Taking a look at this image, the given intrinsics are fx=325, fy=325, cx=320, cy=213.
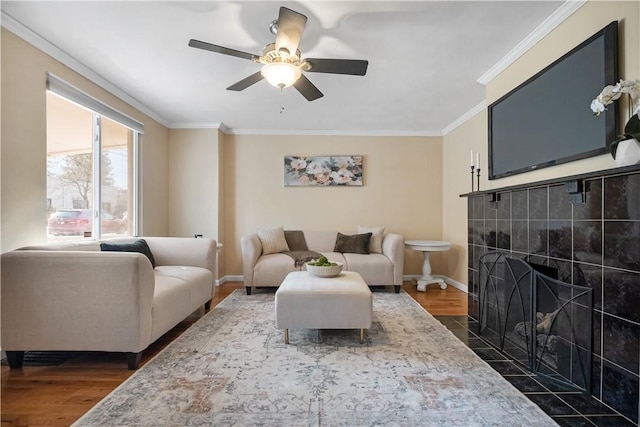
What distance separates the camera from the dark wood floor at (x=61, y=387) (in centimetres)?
164

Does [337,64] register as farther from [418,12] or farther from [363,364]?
[363,364]

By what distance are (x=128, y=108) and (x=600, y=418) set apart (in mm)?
4794

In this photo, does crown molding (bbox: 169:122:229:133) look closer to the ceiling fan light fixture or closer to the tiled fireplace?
the ceiling fan light fixture

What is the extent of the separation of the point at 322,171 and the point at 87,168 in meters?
3.03

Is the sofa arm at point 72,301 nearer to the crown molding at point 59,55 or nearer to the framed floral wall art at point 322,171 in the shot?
the crown molding at point 59,55

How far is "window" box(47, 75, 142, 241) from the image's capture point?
2814 mm

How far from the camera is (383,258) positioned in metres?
4.39

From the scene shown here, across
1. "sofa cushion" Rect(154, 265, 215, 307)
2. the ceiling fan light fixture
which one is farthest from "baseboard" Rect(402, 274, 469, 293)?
the ceiling fan light fixture

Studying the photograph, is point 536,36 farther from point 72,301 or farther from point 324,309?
point 72,301

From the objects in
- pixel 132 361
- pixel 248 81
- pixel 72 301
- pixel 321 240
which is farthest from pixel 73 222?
pixel 321 240

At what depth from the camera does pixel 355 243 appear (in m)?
4.65

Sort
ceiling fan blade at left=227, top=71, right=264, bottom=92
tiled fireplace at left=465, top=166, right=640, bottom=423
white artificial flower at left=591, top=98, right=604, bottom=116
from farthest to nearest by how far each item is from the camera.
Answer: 1. ceiling fan blade at left=227, top=71, right=264, bottom=92
2. white artificial flower at left=591, top=98, right=604, bottom=116
3. tiled fireplace at left=465, top=166, right=640, bottom=423

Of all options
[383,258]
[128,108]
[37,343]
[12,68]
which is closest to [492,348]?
[383,258]

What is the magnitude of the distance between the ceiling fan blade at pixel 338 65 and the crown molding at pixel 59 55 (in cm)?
208
